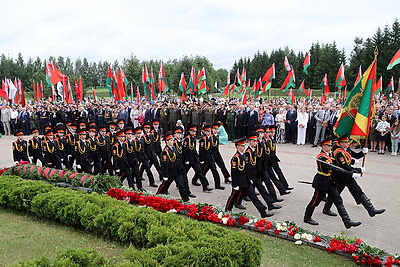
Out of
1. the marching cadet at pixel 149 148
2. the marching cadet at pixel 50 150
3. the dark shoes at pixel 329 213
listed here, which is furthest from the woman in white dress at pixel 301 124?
the marching cadet at pixel 50 150

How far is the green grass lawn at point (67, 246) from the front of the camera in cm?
521

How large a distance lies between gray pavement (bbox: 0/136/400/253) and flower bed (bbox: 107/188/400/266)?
880mm

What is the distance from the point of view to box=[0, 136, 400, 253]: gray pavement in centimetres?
643

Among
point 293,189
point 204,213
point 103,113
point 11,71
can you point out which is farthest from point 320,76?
point 11,71

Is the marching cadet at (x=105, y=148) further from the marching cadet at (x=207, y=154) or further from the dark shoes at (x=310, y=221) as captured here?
the dark shoes at (x=310, y=221)

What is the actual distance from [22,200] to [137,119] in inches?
476

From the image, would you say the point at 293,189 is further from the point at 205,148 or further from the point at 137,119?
the point at 137,119

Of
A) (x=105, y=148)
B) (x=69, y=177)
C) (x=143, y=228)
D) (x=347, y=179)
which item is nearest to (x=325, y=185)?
(x=347, y=179)

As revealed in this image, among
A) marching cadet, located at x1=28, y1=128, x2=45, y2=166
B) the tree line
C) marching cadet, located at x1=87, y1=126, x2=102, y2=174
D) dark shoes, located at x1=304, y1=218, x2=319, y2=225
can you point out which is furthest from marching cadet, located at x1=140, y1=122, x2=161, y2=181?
the tree line

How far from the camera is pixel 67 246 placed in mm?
5809

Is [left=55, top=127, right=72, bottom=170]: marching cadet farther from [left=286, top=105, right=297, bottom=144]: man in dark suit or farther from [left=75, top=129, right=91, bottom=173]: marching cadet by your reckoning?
[left=286, top=105, right=297, bottom=144]: man in dark suit

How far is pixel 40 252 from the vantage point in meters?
5.63

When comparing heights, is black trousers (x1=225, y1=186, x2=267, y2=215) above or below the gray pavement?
above

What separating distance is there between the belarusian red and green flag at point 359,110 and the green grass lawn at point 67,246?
3.03 metres
